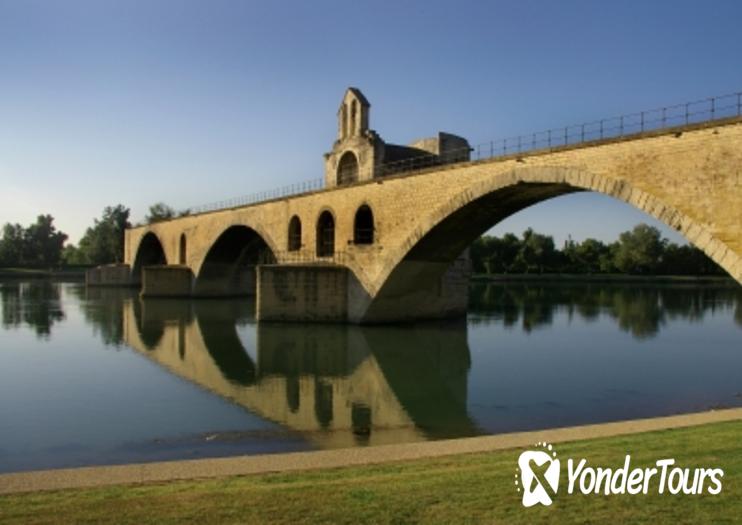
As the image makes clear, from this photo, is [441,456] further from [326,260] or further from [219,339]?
[326,260]

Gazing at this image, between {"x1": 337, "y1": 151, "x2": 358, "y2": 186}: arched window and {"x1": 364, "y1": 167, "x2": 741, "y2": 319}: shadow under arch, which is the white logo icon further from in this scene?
{"x1": 337, "y1": 151, "x2": 358, "y2": 186}: arched window

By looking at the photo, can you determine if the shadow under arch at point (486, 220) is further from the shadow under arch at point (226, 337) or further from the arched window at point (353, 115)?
the arched window at point (353, 115)

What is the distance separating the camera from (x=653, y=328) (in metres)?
36.4

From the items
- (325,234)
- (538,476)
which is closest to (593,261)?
(325,234)

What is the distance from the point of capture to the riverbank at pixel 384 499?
6402mm

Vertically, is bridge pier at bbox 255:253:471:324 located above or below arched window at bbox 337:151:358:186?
below

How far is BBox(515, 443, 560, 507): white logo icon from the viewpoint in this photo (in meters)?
6.93

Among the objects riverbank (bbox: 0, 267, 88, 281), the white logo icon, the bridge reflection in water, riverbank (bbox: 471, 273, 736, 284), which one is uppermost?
riverbank (bbox: 0, 267, 88, 281)

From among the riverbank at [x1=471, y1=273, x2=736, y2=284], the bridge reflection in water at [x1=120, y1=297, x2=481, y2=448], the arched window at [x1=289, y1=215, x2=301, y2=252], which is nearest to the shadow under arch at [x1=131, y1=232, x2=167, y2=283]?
the arched window at [x1=289, y1=215, x2=301, y2=252]

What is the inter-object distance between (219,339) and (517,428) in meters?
19.0

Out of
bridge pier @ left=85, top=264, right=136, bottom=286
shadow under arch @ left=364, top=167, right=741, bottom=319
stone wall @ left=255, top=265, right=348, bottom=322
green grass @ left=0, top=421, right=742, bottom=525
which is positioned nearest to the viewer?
green grass @ left=0, top=421, right=742, bottom=525

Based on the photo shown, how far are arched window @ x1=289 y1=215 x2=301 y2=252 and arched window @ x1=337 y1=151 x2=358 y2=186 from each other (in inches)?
149

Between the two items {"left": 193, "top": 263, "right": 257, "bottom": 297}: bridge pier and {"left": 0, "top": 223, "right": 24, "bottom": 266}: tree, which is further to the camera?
{"left": 0, "top": 223, "right": 24, "bottom": 266}: tree

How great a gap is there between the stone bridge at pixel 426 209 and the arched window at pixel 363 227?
61mm
